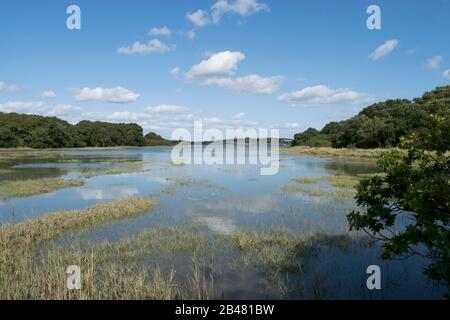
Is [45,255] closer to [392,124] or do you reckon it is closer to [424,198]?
[424,198]

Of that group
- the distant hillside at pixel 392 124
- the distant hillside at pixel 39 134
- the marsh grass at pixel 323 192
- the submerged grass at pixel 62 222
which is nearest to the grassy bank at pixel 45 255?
the submerged grass at pixel 62 222

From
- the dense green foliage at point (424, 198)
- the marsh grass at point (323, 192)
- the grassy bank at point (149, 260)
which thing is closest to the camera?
the dense green foliage at point (424, 198)

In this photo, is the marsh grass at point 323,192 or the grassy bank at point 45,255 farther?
the marsh grass at point 323,192

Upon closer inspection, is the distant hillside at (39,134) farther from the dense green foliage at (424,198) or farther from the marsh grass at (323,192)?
the dense green foliage at (424,198)

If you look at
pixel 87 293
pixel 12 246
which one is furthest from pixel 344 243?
pixel 12 246

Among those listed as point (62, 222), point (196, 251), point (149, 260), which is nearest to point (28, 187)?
point (62, 222)

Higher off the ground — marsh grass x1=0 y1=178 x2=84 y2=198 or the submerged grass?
marsh grass x1=0 y1=178 x2=84 y2=198

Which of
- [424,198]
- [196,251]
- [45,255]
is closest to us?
[424,198]

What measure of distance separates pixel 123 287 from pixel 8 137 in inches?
5674

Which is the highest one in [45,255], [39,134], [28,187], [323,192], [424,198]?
[39,134]

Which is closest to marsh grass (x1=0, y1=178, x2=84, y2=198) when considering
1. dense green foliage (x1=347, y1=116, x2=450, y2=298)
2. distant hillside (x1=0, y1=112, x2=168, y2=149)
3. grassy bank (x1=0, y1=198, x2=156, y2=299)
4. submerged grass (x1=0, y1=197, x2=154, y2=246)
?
submerged grass (x1=0, y1=197, x2=154, y2=246)

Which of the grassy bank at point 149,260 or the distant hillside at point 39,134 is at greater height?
the distant hillside at point 39,134

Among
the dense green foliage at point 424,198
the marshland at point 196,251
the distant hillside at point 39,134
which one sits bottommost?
the marshland at point 196,251

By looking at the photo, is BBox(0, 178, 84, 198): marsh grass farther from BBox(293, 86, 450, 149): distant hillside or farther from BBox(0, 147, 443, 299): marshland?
BBox(293, 86, 450, 149): distant hillside
